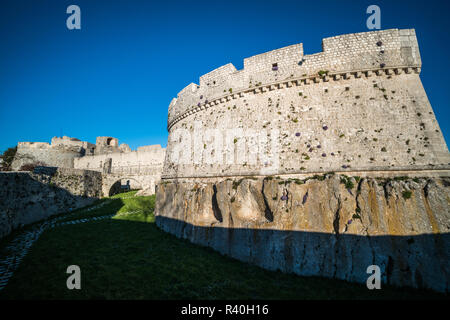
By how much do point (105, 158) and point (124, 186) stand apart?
9.20 m

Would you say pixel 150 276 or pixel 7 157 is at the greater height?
pixel 7 157

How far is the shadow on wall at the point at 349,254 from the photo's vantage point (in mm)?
7488

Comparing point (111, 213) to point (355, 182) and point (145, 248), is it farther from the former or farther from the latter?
point (355, 182)

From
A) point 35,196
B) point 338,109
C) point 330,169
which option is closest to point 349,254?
point 330,169

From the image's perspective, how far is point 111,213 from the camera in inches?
710

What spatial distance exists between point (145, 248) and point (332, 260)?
9790 millimetres

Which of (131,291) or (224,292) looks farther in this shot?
(224,292)

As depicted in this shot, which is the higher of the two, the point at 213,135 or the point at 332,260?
the point at 213,135

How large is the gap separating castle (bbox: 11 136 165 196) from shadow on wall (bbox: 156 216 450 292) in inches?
795

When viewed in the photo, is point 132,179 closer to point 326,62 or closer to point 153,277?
point 153,277

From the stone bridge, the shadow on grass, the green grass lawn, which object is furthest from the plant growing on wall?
the shadow on grass

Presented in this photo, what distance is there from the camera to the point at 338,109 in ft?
35.1

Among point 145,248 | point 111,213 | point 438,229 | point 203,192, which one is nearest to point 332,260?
point 438,229
